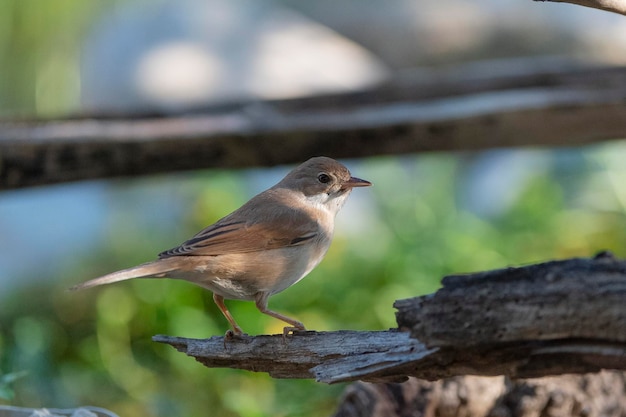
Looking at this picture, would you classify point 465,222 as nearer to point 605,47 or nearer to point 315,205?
point 315,205

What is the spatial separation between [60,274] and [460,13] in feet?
23.6

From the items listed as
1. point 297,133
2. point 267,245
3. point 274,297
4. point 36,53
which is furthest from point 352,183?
point 36,53

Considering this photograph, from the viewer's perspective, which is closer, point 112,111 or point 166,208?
point 112,111

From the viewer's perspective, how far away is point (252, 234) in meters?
2.99

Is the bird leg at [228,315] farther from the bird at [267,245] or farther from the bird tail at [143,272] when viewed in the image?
the bird tail at [143,272]

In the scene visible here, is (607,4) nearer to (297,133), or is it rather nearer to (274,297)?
(297,133)

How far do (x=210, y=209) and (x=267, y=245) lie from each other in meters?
3.66

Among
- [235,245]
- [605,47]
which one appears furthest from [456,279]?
[605,47]

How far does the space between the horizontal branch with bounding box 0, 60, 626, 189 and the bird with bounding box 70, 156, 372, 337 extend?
1294mm

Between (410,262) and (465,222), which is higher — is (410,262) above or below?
below

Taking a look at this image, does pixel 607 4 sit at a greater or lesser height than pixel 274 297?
greater

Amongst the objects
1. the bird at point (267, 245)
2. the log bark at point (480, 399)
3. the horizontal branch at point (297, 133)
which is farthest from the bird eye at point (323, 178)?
the horizontal branch at point (297, 133)

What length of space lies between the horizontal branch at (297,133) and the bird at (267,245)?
1.29m

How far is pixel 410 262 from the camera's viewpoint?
6305 millimetres
